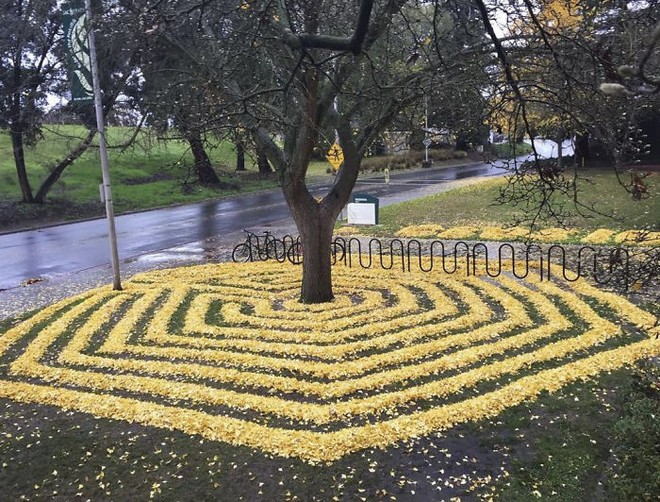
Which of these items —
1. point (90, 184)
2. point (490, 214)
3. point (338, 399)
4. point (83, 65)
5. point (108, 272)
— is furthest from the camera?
point (90, 184)

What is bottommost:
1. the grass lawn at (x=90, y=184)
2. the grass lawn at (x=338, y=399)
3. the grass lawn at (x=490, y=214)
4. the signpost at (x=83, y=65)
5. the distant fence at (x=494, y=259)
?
the grass lawn at (x=338, y=399)

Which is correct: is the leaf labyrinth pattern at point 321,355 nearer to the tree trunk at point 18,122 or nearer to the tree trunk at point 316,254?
the tree trunk at point 316,254

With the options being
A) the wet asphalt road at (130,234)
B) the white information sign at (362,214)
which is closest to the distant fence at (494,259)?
the white information sign at (362,214)

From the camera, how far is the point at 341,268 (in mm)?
13281

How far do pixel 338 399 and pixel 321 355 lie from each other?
128 cm

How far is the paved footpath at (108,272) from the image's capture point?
474 inches

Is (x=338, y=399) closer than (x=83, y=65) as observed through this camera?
Yes

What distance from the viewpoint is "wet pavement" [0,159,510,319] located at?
13617 mm

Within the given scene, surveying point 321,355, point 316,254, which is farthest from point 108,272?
point 321,355

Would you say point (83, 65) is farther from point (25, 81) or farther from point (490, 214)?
point (25, 81)

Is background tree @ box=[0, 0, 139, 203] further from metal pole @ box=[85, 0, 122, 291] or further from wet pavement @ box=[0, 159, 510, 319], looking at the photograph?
metal pole @ box=[85, 0, 122, 291]

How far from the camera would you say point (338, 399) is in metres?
6.53

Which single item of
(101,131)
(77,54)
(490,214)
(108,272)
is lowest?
(108,272)

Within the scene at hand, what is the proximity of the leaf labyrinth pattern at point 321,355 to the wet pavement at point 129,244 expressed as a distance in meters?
2.88
